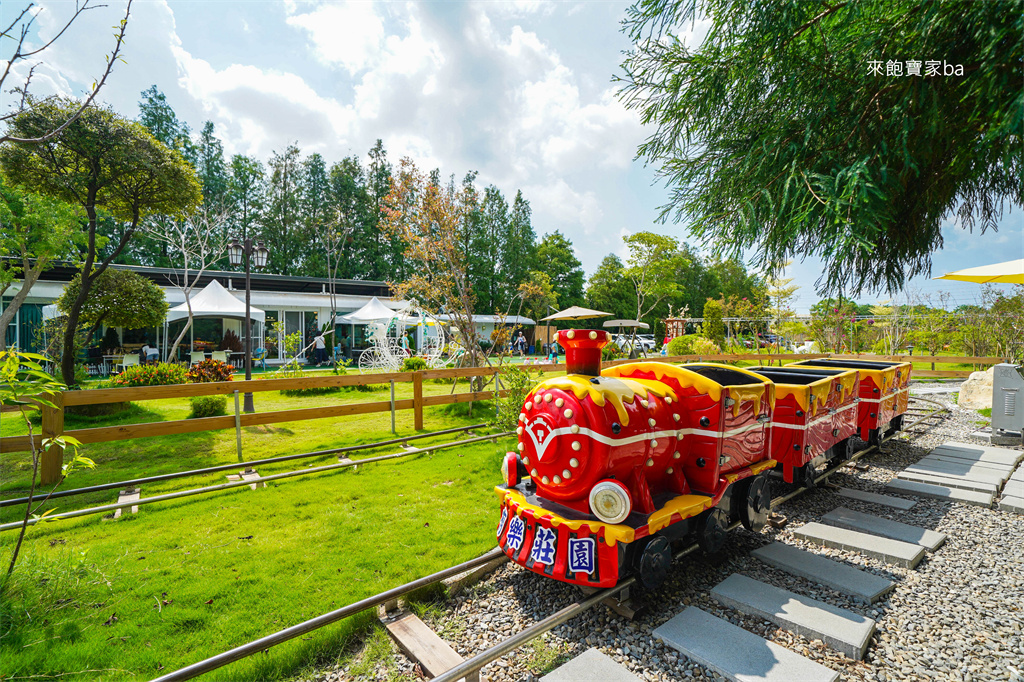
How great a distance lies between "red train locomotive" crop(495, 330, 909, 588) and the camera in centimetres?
285

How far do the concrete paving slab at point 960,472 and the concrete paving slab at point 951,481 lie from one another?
0.09m

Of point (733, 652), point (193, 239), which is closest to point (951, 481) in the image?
point (733, 652)

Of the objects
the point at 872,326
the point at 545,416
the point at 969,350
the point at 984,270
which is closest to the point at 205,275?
the point at 545,416

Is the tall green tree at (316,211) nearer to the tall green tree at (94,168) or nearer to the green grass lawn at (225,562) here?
the tall green tree at (94,168)

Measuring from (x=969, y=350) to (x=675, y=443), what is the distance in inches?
782

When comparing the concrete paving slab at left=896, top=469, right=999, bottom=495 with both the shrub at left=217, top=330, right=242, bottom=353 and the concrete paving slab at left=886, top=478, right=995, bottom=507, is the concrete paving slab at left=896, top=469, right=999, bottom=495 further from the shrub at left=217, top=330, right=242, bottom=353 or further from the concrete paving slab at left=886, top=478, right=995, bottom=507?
the shrub at left=217, top=330, right=242, bottom=353

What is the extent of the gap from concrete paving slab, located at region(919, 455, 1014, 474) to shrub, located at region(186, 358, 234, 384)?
12335 mm

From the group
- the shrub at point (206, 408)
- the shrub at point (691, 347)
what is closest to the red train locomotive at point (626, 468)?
the shrub at point (206, 408)

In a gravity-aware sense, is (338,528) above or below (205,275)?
below

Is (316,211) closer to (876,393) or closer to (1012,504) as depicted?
(876,393)

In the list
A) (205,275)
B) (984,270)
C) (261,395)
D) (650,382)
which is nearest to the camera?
(650,382)

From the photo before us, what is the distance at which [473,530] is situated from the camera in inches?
162

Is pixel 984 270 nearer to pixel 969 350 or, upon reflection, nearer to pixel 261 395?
pixel 969 350

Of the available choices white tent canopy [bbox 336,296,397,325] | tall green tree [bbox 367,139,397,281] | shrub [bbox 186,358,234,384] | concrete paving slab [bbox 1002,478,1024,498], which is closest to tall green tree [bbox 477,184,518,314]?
tall green tree [bbox 367,139,397,281]
